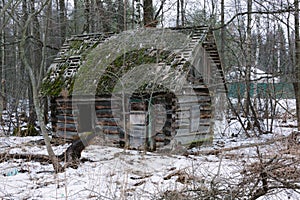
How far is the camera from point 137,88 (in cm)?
902

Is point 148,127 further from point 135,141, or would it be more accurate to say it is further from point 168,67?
point 168,67

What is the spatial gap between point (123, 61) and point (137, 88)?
1.27 meters

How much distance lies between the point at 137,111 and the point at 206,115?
3053 millimetres

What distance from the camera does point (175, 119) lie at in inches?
374

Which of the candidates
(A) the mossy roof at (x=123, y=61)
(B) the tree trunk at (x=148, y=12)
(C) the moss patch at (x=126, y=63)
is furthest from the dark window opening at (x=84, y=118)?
(B) the tree trunk at (x=148, y=12)

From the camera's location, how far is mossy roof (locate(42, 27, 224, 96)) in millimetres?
9242

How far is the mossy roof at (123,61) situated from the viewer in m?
9.24

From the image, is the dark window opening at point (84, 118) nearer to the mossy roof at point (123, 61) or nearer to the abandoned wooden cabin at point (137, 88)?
the abandoned wooden cabin at point (137, 88)

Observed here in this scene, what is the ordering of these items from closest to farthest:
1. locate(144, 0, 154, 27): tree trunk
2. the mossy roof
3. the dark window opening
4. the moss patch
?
the mossy roof
the moss patch
the dark window opening
locate(144, 0, 154, 27): tree trunk

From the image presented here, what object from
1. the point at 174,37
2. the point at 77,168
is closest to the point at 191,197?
the point at 77,168

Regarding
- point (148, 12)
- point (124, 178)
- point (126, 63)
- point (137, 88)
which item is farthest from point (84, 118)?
point (124, 178)

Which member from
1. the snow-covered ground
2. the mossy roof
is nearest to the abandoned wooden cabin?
the mossy roof

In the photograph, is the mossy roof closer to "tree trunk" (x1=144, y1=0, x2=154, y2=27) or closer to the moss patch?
the moss patch

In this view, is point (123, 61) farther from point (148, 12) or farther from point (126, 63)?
point (148, 12)
